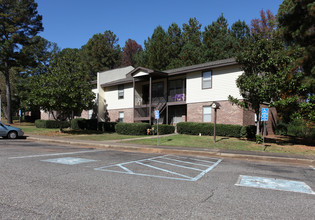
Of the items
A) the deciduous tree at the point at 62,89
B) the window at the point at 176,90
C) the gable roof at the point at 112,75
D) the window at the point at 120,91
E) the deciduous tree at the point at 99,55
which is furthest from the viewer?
the deciduous tree at the point at 99,55

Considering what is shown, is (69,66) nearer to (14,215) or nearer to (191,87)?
(191,87)

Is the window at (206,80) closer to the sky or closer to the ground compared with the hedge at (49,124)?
closer to the sky

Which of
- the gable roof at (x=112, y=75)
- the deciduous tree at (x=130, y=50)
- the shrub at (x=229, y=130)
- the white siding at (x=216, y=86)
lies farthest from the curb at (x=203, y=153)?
the deciduous tree at (x=130, y=50)

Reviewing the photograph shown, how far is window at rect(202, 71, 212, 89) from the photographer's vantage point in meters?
21.0

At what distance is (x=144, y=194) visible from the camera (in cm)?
471

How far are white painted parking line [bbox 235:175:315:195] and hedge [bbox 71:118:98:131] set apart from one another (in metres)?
25.0

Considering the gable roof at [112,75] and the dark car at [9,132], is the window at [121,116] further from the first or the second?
the dark car at [9,132]

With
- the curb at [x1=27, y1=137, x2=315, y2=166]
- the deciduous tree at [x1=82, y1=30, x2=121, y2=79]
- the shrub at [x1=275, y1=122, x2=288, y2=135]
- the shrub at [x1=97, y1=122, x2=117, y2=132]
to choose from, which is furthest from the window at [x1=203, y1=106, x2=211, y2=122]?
the deciduous tree at [x1=82, y1=30, x2=121, y2=79]

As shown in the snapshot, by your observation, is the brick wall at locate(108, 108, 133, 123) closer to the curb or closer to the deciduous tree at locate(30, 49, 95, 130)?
the deciduous tree at locate(30, 49, 95, 130)

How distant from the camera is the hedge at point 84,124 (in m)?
29.4

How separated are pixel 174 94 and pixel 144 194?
20.3 meters

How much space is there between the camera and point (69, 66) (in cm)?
2412

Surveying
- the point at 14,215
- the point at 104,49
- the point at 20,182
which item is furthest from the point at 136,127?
the point at 104,49

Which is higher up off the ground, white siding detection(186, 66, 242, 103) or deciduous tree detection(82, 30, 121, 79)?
deciduous tree detection(82, 30, 121, 79)
